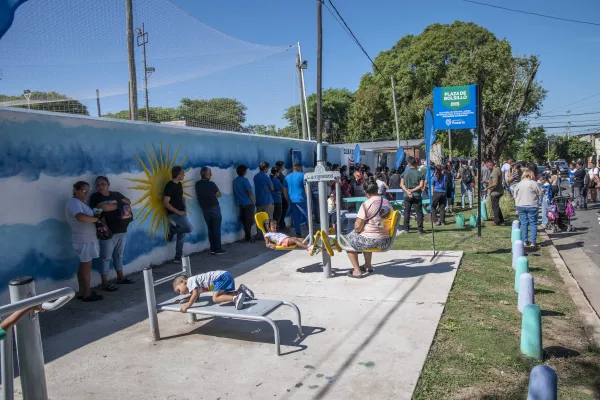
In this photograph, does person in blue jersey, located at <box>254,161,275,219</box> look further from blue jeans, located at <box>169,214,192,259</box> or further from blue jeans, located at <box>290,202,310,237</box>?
blue jeans, located at <box>169,214,192,259</box>

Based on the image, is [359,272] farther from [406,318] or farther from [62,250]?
[62,250]

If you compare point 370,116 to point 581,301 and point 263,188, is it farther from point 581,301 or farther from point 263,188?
point 581,301

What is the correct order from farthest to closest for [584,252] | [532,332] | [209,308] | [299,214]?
[299,214] < [584,252] < [209,308] < [532,332]

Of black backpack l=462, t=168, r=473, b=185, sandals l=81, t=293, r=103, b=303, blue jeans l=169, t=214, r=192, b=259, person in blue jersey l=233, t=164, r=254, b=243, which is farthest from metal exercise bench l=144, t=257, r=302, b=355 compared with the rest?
black backpack l=462, t=168, r=473, b=185

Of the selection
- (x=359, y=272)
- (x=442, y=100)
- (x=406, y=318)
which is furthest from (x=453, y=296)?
(x=442, y=100)

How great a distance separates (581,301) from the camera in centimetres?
573

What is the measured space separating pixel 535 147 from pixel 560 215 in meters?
61.7

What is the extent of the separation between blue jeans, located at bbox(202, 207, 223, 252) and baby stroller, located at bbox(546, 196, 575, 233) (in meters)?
8.10

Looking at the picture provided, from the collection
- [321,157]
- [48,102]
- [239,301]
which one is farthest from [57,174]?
[321,157]

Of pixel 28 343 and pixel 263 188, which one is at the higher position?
pixel 263 188

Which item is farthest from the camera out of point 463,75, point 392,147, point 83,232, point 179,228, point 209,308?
point 392,147

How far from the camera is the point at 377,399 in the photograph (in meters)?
3.41

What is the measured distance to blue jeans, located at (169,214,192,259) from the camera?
8133 millimetres

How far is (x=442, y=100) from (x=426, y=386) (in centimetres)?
1009
